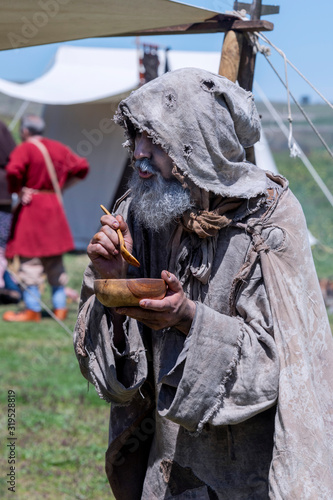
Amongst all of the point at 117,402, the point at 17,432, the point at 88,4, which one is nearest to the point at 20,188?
the point at 17,432

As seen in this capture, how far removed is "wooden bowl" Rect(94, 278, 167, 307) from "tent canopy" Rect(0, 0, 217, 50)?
110cm

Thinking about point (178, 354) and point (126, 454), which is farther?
point (126, 454)

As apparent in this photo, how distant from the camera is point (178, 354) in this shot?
200 centimetres

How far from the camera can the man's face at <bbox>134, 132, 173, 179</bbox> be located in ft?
6.35

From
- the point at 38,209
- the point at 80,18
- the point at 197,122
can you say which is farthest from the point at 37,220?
the point at 197,122

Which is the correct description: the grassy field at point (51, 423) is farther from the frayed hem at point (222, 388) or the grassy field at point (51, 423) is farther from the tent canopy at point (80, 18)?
the tent canopy at point (80, 18)

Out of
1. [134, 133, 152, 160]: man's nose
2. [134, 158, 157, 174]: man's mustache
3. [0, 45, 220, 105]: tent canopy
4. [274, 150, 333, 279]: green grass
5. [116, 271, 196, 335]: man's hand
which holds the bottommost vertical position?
[274, 150, 333, 279]: green grass

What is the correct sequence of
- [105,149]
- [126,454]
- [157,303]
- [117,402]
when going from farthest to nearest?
[105,149], [126,454], [117,402], [157,303]

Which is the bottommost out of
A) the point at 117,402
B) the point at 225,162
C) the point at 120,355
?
the point at 117,402

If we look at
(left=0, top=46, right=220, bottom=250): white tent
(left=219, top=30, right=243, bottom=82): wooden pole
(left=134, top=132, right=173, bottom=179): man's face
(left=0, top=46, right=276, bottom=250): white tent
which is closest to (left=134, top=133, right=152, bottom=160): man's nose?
(left=134, top=132, right=173, bottom=179): man's face

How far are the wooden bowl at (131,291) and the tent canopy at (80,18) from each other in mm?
1100

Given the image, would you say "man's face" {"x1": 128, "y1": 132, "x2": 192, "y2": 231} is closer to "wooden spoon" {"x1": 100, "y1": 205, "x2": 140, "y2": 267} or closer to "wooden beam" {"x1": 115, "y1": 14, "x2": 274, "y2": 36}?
"wooden spoon" {"x1": 100, "y1": 205, "x2": 140, "y2": 267}

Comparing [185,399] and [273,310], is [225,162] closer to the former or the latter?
[273,310]

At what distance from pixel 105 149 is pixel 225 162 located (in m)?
9.01
